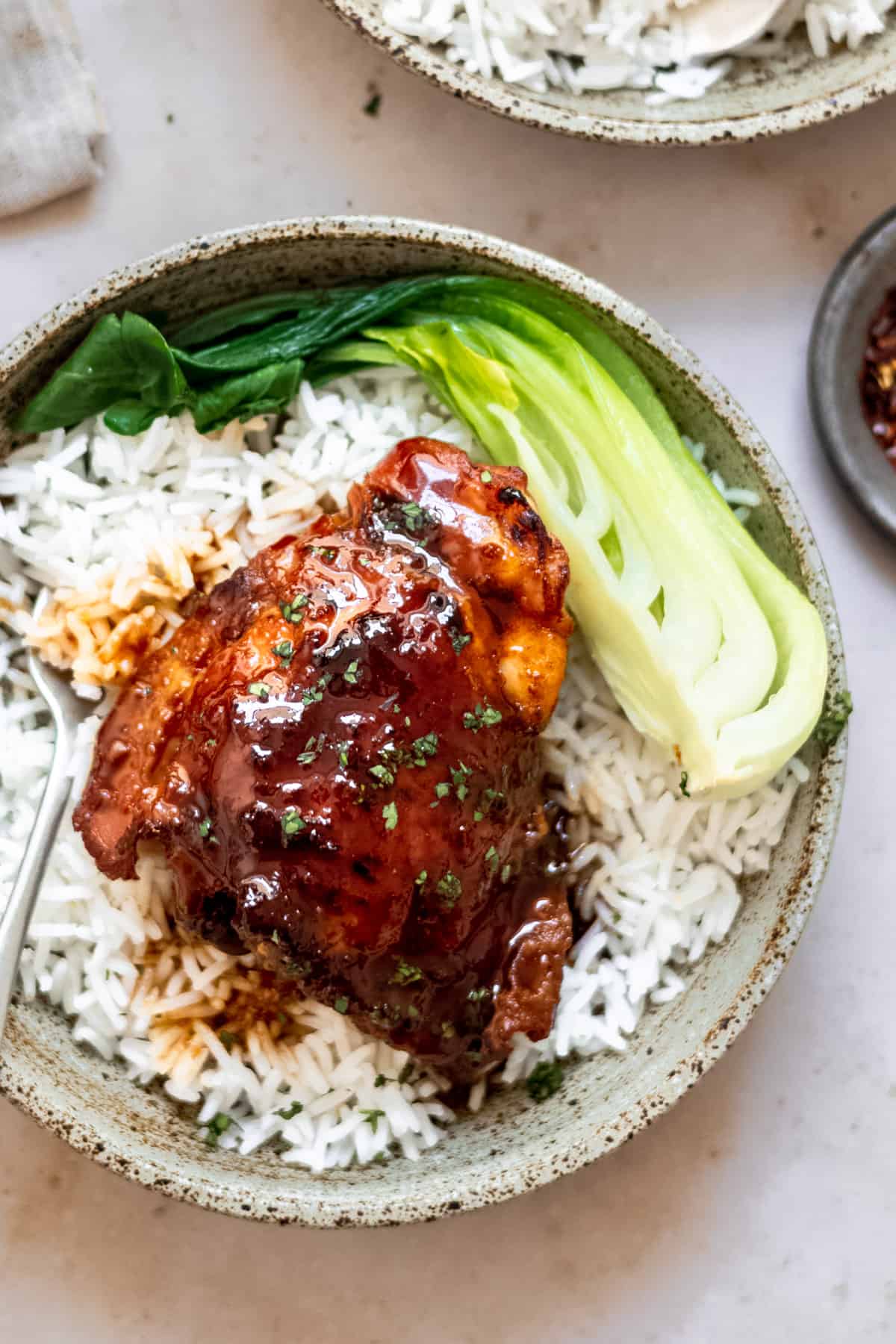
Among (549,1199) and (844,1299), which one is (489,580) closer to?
(549,1199)

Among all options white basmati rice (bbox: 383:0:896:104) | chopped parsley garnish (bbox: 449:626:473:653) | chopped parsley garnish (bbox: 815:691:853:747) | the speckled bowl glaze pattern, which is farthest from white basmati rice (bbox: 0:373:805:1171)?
white basmati rice (bbox: 383:0:896:104)

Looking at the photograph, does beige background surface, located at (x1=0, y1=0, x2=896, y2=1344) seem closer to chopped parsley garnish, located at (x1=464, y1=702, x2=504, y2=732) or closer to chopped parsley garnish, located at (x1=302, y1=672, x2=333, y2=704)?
chopped parsley garnish, located at (x1=464, y1=702, x2=504, y2=732)

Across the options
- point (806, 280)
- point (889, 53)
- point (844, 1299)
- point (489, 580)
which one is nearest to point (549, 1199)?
point (844, 1299)

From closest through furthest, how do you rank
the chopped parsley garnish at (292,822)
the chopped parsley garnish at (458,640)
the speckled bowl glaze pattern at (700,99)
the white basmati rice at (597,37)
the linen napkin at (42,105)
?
A: the chopped parsley garnish at (292,822), the chopped parsley garnish at (458,640), the speckled bowl glaze pattern at (700,99), the white basmati rice at (597,37), the linen napkin at (42,105)

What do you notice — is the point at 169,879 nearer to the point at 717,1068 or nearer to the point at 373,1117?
the point at 373,1117

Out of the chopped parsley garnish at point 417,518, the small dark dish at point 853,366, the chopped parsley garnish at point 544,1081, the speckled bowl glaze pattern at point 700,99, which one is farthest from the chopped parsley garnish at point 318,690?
the small dark dish at point 853,366

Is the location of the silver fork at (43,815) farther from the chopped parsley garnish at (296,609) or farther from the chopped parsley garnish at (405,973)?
the chopped parsley garnish at (405,973)
